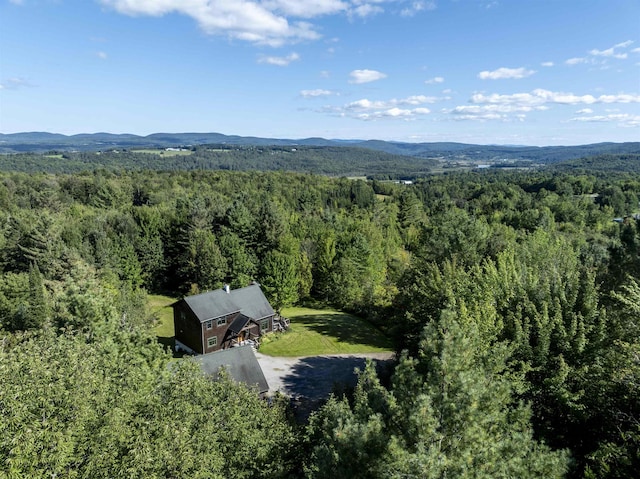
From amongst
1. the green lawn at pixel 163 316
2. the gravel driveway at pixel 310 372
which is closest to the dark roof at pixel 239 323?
the gravel driveway at pixel 310 372

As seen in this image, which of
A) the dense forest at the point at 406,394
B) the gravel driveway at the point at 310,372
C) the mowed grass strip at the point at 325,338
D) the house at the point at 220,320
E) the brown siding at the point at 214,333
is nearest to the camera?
the dense forest at the point at 406,394

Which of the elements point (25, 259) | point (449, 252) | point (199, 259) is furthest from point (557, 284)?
point (25, 259)

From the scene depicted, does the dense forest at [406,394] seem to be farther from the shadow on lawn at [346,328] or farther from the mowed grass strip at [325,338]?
the mowed grass strip at [325,338]

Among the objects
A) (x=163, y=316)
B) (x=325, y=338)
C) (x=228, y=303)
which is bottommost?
(x=163, y=316)

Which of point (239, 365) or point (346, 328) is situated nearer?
point (239, 365)

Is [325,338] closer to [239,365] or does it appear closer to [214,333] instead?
[214,333]

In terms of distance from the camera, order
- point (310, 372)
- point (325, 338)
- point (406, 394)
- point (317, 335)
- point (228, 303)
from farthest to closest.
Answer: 1. point (317, 335)
2. point (325, 338)
3. point (228, 303)
4. point (310, 372)
5. point (406, 394)

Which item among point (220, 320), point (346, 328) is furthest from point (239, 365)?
point (346, 328)

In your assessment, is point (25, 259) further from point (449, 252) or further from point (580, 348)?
point (580, 348)
